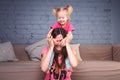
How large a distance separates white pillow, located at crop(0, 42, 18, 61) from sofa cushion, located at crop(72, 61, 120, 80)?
47.7 inches

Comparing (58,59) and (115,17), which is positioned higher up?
(115,17)

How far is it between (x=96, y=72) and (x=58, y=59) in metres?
1.09

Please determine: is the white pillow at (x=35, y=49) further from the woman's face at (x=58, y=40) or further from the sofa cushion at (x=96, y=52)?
the woman's face at (x=58, y=40)

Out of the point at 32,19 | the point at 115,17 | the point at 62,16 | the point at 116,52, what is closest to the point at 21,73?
the point at 62,16

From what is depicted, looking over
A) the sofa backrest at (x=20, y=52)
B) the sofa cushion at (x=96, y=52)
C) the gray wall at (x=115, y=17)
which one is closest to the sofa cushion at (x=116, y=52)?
the sofa cushion at (x=96, y=52)

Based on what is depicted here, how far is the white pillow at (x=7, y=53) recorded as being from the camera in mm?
3931

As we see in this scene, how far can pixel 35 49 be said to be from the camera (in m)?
4.12

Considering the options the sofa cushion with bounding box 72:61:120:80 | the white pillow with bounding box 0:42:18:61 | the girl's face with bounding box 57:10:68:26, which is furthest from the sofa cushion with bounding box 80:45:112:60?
the girl's face with bounding box 57:10:68:26

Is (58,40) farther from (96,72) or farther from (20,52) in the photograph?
(20,52)

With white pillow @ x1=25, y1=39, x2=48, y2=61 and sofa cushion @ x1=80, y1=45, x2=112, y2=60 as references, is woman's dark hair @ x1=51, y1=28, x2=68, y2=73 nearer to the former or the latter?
white pillow @ x1=25, y1=39, x2=48, y2=61

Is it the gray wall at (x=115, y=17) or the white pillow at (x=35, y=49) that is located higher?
the gray wall at (x=115, y=17)

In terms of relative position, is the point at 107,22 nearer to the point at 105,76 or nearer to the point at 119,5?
the point at 119,5

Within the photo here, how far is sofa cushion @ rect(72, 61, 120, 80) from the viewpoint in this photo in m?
3.32

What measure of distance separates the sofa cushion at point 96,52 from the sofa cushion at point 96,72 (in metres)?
0.92
